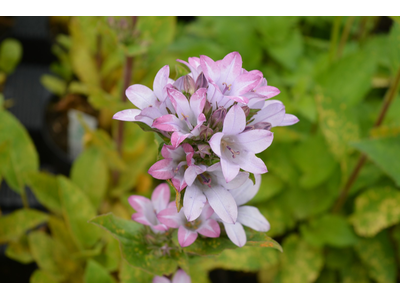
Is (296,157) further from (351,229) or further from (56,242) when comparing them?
(56,242)

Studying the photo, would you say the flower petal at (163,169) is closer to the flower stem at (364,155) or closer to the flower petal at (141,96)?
the flower petal at (141,96)

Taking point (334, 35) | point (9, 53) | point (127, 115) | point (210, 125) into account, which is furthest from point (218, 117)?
point (9, 53)

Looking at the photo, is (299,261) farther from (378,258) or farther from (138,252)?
(138,252)

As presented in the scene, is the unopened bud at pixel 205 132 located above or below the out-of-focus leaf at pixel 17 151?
above

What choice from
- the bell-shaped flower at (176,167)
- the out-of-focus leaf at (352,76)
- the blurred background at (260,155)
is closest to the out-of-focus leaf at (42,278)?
the blurred background at (260,155)

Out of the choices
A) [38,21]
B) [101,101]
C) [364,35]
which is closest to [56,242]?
[101,101]

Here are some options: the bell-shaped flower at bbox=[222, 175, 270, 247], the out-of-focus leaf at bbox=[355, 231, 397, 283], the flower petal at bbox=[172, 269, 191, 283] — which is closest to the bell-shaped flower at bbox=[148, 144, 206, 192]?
the bell-shaped flower at bbox=[222, 175, 270, 247]

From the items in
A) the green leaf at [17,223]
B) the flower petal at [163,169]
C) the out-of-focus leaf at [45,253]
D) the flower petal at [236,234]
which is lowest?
the out-of-focus leaf at [45,253]

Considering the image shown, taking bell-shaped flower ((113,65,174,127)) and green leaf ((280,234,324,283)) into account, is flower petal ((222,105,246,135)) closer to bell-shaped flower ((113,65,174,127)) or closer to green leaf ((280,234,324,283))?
bell-shaped flower ((113,65,174,127))
